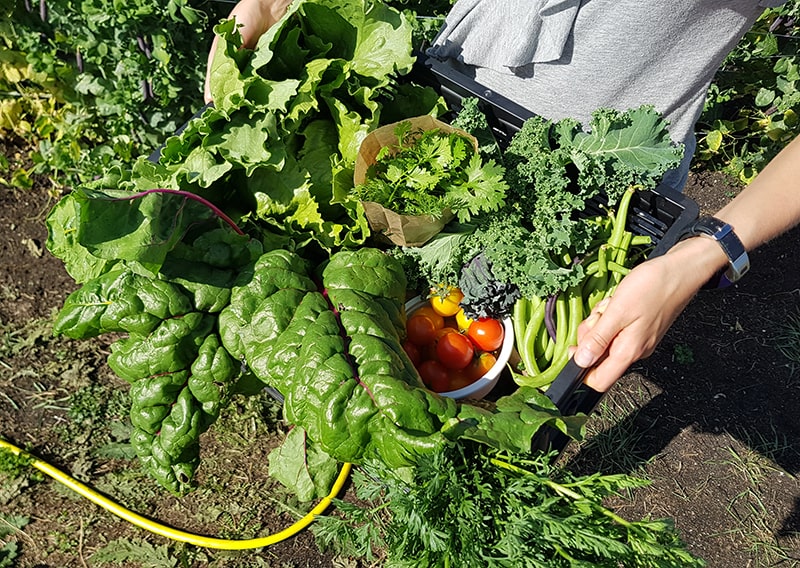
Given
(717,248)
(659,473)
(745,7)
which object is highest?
(745,7)

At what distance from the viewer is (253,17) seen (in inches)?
85.9

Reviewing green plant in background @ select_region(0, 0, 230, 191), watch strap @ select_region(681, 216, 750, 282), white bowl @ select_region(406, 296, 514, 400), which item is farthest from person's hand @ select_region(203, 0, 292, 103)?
watch strap @ select_region(681, 216, 750, 282)

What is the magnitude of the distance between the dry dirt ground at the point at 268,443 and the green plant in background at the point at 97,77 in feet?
1.42

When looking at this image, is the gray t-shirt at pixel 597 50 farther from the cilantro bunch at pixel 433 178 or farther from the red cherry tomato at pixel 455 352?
the red cherry tomato at pixel 455 352

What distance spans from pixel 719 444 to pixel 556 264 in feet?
7.37

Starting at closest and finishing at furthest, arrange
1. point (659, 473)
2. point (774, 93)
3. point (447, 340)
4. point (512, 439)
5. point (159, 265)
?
point (512, 439) → point (159, 265) → point (447, 340) → point (659, 473) → point (774, 93)

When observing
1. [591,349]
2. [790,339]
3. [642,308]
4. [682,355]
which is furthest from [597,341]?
[790,339]

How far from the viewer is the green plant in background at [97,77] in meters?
3.12

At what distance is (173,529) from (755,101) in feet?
14.6

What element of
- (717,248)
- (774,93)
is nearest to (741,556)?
(717,248)

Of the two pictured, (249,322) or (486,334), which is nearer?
(249,322)

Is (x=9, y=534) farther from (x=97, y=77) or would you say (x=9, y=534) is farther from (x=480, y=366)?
(x=480, y=366)

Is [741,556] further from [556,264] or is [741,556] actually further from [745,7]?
[745,7]

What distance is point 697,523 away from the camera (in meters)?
3.35
